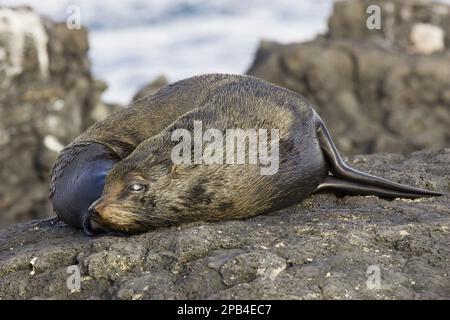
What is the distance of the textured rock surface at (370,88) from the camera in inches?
613

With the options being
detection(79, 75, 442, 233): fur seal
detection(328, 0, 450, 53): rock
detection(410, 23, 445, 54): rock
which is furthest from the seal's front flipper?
detection(328, 0, 450, 53): rock

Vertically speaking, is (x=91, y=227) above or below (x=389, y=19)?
above

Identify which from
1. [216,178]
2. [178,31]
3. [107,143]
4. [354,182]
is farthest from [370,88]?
[178,31]

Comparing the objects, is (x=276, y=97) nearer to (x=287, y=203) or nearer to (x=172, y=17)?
(x=287, y=203)

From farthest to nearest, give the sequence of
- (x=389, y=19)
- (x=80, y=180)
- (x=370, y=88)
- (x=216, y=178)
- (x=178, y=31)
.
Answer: (x=178, y=31) → (x=389, y=19) → (x=370, y=88) → (x=80, y=180) → (x=216, y=178)

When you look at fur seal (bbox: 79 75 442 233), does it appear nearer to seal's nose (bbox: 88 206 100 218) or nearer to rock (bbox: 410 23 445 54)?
seal's nose (bbox: 88 206 100 218)

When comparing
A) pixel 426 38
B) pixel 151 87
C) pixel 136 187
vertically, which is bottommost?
pixel 151 87

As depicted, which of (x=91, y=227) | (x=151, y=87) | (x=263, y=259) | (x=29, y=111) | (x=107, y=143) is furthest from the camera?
(x=151, y=87)

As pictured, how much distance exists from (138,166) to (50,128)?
8.32m

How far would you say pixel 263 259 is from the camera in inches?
199

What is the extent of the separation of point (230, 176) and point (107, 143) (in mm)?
1420

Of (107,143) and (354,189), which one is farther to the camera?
(107,143)

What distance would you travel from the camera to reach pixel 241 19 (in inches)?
1375

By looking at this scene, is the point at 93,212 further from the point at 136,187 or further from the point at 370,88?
the point at 370,88
